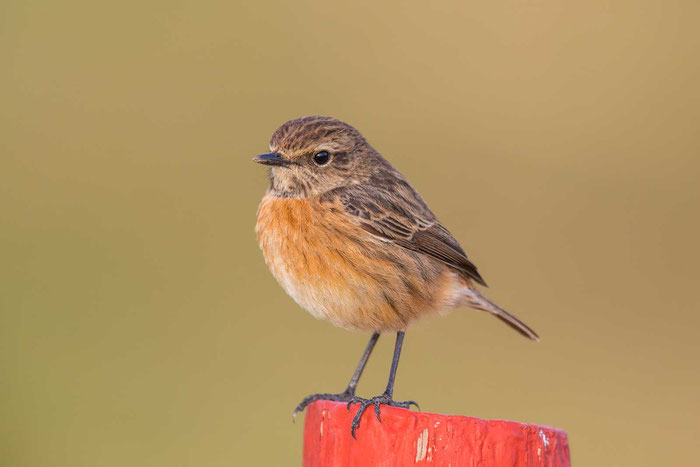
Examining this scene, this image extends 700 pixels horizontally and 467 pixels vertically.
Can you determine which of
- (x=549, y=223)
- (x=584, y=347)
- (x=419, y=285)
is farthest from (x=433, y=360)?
(x=419, y=285)

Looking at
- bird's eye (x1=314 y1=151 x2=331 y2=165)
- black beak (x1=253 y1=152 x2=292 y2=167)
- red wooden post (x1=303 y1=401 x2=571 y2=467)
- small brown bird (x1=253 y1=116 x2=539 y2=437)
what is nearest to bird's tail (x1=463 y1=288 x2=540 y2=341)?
small brown bird (x1=253 y1=116 x2=539 y2=437)

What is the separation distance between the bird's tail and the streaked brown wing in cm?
10

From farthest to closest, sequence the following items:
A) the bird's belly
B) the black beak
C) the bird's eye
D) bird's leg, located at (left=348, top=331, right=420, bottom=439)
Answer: the bird's eye < the black beak < the bird's belly < bird's leg, located at (left=348, top=331, right=420, bottom=439)

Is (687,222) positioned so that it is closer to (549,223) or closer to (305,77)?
(549,223)

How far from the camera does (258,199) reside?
9789 millimetres

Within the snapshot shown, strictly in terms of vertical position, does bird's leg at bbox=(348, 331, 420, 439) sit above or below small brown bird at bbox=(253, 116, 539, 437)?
below

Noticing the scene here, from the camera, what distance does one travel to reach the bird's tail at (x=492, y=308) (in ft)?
19.7

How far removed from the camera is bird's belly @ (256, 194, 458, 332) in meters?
5.28

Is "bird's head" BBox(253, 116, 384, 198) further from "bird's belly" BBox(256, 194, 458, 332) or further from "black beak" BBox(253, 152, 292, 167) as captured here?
"bird's belly" BBox(256, 194, 458, 332)

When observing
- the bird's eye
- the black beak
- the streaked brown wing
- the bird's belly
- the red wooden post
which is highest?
the bird's eye

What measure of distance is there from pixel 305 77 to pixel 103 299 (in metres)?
3.83

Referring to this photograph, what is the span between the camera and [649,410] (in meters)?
8.45

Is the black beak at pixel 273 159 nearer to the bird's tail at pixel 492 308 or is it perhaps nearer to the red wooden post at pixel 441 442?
the bird's tail at pixel 492 308

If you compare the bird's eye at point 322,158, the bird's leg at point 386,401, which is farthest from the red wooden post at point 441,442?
the bird's eye at point 322,158
